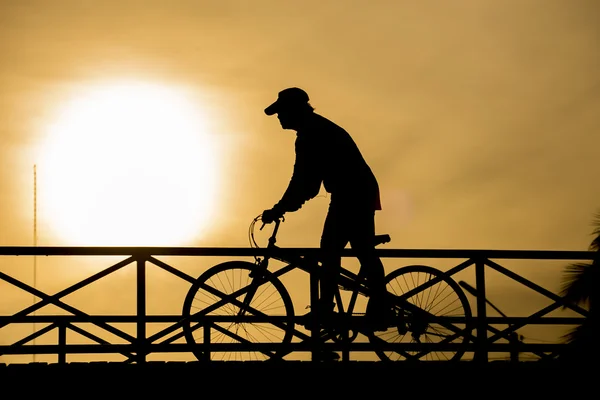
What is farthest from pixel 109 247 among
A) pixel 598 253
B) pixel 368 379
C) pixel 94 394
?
pixel 598 253

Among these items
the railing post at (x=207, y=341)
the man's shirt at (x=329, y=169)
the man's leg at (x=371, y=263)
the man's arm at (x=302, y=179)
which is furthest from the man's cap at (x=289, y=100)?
the railing post at (x=207, y=341)

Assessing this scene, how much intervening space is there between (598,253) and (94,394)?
583 centimetres

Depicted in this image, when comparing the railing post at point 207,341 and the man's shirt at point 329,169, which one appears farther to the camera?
the railing post at point 207,341

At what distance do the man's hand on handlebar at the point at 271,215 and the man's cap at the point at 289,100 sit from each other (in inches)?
41.2

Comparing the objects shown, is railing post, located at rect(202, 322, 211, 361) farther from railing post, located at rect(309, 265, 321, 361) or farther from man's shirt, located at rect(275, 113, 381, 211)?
man's shirt, located at rect(275, 113, 381, 211)

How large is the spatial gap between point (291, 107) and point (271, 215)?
46.1 inches

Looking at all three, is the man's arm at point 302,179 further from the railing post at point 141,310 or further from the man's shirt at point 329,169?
the railing post at point 141,310

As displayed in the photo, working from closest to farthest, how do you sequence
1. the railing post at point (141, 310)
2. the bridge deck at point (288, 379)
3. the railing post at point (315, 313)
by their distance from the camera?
the bridge deck at point (288, 379)
the railing post at point (141, 310)
the railing post at point (315, 313)

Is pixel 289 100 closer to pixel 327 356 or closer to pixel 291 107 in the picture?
pixel 291 107

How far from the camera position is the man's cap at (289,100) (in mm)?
11562

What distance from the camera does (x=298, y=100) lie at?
1158 centimetres

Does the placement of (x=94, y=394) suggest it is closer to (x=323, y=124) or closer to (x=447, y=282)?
(x=323, y=124)

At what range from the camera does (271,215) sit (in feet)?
38.8

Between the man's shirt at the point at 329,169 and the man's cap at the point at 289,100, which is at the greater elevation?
the man's cap at the point at 289,100
